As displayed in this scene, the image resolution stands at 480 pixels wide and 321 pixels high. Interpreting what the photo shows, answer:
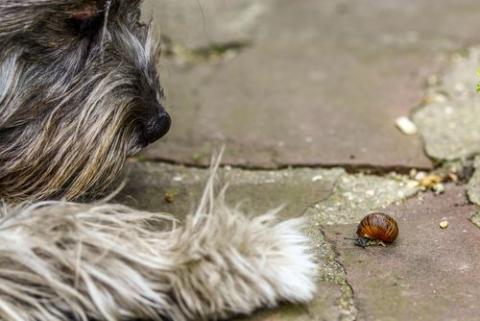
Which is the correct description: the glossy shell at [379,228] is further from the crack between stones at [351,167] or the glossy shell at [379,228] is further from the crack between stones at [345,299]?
the crack between stones at [351,167]

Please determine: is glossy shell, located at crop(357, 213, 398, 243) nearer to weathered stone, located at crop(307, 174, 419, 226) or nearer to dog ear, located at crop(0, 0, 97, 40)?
weathered stone, located at crop(307, 174, 419, 226)

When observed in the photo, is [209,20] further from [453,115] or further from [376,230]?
[376,230]

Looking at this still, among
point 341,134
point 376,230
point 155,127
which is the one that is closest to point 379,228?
point 376,230

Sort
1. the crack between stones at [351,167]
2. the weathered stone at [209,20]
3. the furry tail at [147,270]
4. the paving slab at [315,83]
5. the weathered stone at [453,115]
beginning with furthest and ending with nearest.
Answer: the weathered stone at [209,20] < the paving slab at [315,83] < the weathered stone at [453,115] < the crack between stones at [351,167] < the furry tail at [147,270]

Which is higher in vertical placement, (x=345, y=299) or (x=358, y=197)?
(x=345, y=299)

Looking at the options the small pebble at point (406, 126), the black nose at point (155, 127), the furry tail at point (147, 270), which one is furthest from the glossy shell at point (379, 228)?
the small pebble at point (406, 126)

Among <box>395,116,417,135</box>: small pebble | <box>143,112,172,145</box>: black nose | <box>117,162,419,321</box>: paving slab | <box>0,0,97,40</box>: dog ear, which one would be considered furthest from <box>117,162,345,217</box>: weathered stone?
<box>0,0,97,40</box>: dog ear

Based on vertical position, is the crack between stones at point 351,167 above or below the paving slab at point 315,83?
above

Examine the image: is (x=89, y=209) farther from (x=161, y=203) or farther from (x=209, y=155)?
(x=209, y=155)
